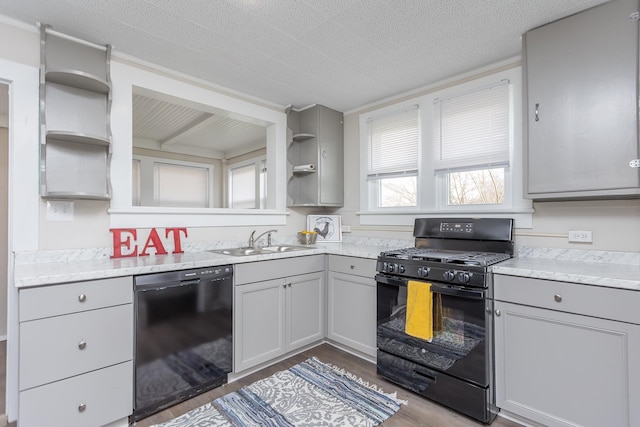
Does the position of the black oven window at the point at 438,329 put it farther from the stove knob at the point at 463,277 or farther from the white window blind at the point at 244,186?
the white window blind at the point at 244,186

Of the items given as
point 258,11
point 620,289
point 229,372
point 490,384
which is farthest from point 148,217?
point 620,289

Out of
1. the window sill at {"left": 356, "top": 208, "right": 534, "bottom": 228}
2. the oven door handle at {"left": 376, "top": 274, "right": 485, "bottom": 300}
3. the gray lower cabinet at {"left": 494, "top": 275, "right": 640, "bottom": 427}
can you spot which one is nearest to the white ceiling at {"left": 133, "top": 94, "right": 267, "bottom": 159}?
the window sill at {"left": 356, "top": 208, "right": 534, "bottom": 228}

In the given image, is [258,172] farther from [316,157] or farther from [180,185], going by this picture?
[316,157]

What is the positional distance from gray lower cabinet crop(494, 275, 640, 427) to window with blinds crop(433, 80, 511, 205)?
104 centimetres

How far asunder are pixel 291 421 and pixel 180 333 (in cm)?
85

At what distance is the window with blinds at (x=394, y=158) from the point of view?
3047 millimetres

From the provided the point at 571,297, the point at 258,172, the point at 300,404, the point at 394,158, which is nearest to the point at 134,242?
the point at 300,404

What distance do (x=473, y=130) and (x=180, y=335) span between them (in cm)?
266

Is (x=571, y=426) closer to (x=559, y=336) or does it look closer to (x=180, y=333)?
(x=559, y=336)

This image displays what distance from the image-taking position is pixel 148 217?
2451mm

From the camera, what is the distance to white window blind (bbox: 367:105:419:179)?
3039 mm

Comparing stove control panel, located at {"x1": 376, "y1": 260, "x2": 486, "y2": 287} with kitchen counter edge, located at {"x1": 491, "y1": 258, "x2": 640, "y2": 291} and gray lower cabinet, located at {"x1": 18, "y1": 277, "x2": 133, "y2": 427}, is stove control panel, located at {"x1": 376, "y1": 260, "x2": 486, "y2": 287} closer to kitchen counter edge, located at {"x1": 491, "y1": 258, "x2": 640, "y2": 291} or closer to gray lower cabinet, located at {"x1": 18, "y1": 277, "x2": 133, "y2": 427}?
kitchen counter edge, located at {"x1": 491, "y1": 258, "x2": 640, "y2": 291}

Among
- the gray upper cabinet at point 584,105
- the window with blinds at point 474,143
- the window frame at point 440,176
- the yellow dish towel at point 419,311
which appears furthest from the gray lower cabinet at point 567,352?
the window with blinds at point 474,143

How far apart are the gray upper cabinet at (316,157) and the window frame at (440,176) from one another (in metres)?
0.27
